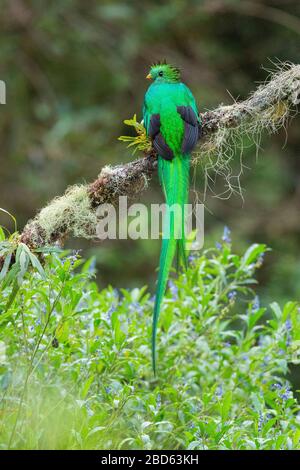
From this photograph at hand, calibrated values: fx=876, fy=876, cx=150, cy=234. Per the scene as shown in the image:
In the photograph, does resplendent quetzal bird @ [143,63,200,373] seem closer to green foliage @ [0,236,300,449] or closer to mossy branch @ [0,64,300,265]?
mossy branch @ [0,64,300,265]

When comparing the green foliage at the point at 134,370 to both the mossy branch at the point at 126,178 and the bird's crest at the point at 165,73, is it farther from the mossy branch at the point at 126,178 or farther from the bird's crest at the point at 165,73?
the bird's crest at the point at 165,73

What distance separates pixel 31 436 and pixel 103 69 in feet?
18.2

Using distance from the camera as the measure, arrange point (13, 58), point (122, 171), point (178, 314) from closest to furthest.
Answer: point (122, 171)
point (178, 314)
point (13, 58)

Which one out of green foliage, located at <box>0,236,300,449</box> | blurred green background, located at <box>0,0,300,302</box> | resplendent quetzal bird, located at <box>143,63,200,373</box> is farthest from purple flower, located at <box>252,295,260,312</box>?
blurred green background, located at <box>0,0,300,302</box>

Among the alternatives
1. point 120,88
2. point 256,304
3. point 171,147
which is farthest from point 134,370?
point 120,88

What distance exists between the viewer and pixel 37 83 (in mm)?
7676

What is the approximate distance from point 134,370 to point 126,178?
1.96 feet

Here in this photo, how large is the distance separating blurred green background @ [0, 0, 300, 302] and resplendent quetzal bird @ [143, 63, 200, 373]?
4167 millimetres

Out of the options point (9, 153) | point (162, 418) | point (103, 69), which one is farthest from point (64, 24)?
point (162, 418)

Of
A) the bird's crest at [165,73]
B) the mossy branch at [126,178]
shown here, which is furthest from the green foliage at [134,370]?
the bird's crest at [165,73]

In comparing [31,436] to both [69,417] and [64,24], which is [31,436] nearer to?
[69,417]

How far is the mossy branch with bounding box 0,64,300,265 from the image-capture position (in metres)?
2.64

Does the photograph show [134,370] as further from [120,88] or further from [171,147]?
[120,88]
